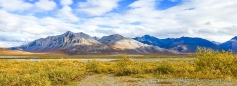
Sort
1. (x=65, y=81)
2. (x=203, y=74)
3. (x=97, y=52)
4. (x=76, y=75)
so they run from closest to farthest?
1. (x=65, y=81)
2. (x=203, y=74)
3. (x=76, y=75)
4. (x=97, y=52)

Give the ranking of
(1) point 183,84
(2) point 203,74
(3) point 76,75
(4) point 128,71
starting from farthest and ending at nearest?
(4) point 128,71, (3) point 76,75, (2) point 203,74, (1) point 183,84

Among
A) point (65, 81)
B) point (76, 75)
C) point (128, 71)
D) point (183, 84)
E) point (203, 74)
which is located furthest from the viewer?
point (128, 71)

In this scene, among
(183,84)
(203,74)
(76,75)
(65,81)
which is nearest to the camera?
(183,84)

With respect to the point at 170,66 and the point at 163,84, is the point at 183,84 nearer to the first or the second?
the point at 163,84

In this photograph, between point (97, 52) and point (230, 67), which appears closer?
point (230, 67)

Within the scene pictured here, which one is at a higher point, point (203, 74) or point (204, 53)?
point (204, 53)

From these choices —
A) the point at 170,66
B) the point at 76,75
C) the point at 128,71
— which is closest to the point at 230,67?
the point at 170,66

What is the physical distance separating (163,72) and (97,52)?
17040cm

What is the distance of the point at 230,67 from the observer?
24.3 metres

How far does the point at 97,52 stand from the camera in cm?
19638

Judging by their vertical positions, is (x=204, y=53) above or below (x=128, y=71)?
above

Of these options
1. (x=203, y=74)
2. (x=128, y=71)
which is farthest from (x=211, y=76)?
(x=128, y=71)

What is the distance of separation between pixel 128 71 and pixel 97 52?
170390 millimetres

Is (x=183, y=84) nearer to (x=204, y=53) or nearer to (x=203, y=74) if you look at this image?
(x=203, y=74)
